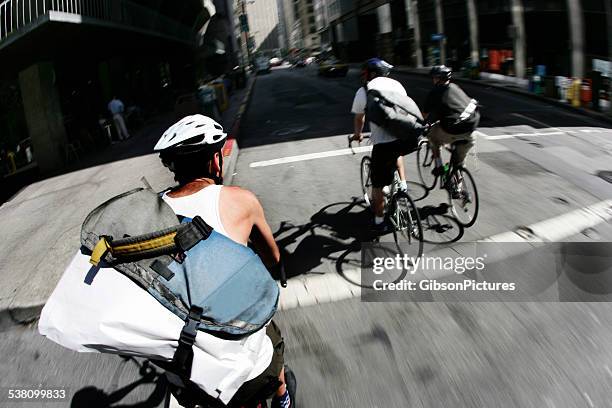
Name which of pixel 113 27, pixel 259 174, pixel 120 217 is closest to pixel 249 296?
pixel 120 217

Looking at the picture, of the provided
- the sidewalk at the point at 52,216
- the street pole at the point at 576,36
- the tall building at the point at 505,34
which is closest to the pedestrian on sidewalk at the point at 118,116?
the sidewalk at the point at 52,216

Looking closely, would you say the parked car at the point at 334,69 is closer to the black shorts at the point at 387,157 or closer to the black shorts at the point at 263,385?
the black shorts at the point at 387,157

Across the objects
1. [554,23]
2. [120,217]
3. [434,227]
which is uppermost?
[554,23]

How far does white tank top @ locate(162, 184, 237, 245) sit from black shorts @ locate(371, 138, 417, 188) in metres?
3.34

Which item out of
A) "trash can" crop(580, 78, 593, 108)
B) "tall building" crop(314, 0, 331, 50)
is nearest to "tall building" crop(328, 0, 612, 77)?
"trash can" crop(580, 78, 593, 108)

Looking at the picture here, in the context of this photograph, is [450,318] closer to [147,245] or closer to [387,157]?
[387,157]

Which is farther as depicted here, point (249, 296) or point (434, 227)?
→ point (434, 227)

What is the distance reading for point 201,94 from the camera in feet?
56.4

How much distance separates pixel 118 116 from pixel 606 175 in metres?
16.8

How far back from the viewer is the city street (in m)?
3.10

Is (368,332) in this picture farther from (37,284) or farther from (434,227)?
(37,284)

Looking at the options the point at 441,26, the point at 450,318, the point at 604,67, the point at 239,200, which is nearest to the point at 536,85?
the point at 604,67

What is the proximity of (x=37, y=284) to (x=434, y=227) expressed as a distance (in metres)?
4.93

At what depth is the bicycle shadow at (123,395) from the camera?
3.31 meters
